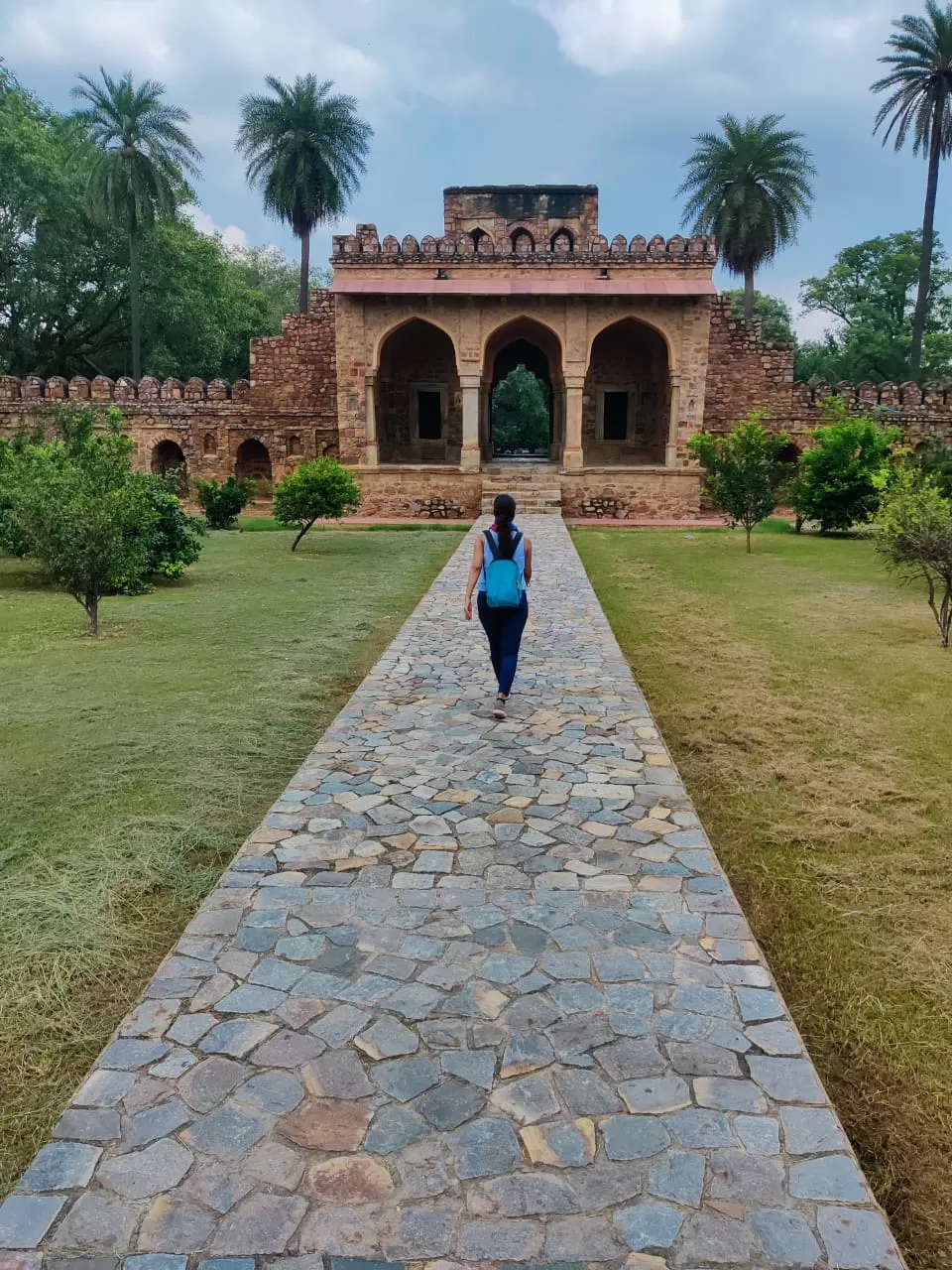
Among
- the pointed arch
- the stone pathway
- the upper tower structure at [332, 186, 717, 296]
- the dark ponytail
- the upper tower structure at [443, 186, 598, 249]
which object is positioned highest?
the upper tower structure at [443, 186, 598, 249]

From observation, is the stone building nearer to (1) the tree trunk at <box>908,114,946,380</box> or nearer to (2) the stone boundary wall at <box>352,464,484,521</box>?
(2) the stone boundary wall at <box>352,464,484,521</box>

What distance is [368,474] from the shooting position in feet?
68.5

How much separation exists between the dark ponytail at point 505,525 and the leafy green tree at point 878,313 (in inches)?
1194

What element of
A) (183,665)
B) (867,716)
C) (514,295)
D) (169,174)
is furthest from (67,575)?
(169,174)

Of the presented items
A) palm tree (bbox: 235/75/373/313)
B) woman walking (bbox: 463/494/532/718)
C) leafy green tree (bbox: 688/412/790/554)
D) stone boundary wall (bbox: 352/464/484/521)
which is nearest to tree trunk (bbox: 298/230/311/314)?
palm tree (bbox: 235/75/373/313)

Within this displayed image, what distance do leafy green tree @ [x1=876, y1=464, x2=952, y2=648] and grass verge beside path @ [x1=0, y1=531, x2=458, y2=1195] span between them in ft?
16.5

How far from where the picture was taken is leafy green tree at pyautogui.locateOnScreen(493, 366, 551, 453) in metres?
38.8

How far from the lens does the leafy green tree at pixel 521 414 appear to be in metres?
38.8

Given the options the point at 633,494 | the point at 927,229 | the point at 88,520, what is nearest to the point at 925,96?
the point at 927,229

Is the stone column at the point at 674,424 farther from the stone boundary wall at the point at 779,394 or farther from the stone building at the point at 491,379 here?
the stone boundary wall at the point at 779,394

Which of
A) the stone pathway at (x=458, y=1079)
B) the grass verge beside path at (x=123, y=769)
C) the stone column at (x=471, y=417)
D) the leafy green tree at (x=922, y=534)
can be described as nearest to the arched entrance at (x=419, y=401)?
the stone column at (x=471, y=417)

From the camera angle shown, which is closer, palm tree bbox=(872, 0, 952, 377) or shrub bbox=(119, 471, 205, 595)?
shrub bbox=(119, 471, 205, 595)

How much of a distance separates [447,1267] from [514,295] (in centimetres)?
2097

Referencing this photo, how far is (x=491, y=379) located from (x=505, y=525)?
1986 cm
